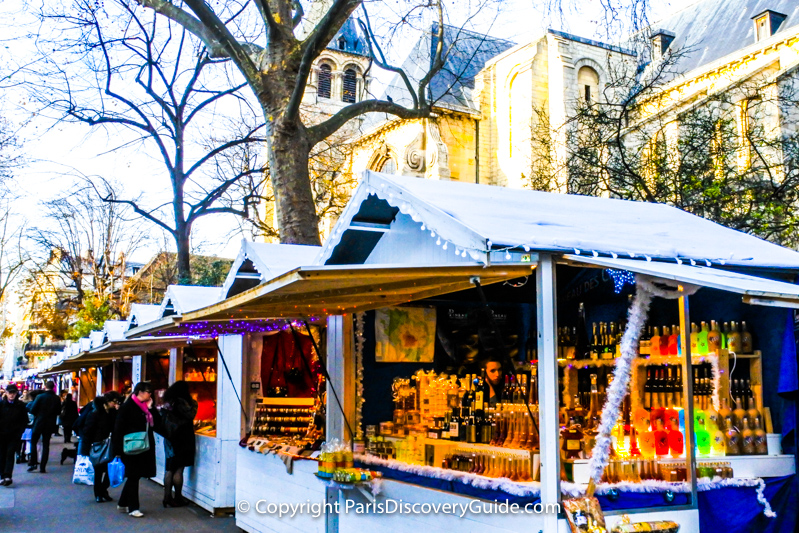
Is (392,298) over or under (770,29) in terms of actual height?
under

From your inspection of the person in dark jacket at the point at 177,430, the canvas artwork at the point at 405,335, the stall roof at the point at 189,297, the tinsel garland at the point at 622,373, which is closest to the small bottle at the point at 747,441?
the tinsel garland at the point at 622,373

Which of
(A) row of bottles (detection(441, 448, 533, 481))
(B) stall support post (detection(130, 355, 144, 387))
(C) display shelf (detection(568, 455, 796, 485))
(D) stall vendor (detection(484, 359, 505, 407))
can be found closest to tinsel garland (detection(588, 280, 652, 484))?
(A) row of bottles (detection(441, 448, 533, 481))

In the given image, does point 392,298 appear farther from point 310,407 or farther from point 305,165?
point 305,165

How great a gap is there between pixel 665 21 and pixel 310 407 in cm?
3413

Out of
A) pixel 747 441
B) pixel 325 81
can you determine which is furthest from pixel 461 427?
pixel 325 81

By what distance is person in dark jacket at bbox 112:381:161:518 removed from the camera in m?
10.4

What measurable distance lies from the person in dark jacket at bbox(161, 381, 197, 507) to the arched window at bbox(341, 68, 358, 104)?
36743mm

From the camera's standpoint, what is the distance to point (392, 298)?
6.83 metres

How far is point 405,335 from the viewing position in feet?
26.3

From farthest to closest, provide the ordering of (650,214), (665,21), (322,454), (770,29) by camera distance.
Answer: (665,21) → (770,29) → (322,454) → (650,214)

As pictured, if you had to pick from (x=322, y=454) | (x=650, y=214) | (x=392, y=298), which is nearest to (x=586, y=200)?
(x=650, y=214)

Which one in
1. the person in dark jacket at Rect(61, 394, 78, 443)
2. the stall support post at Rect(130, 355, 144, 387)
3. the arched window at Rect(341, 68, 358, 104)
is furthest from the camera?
the arched window at Rect(341, 68, 358, 104)

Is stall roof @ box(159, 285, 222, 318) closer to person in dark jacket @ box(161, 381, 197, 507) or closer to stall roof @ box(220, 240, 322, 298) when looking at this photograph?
person in dark jacket @ box(161, 381, 197, 507)

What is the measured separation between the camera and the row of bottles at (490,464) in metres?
5.49
